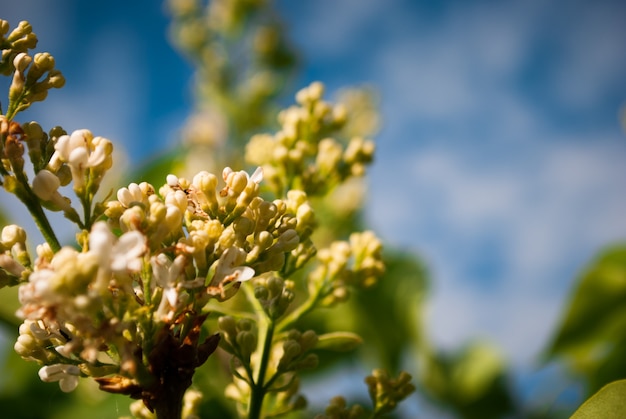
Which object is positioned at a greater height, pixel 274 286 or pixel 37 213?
pixel 37 213

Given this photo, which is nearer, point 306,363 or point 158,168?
point 306,363

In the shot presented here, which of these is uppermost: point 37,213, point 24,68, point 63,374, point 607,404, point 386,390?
point 24,68

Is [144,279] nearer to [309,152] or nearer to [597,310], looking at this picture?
[309,152]

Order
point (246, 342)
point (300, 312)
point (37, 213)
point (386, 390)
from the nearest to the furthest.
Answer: point (37, 213), point (246, 342), point (386, 390), point (300, 312)

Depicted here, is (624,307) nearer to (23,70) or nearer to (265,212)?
(265,212)

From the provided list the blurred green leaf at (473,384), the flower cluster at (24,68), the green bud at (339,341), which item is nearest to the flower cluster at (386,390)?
the green bud at (339,341)

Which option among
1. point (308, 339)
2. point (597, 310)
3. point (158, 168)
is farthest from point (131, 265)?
point (597, 310)

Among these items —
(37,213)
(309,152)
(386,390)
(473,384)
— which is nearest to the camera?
(37,213)
